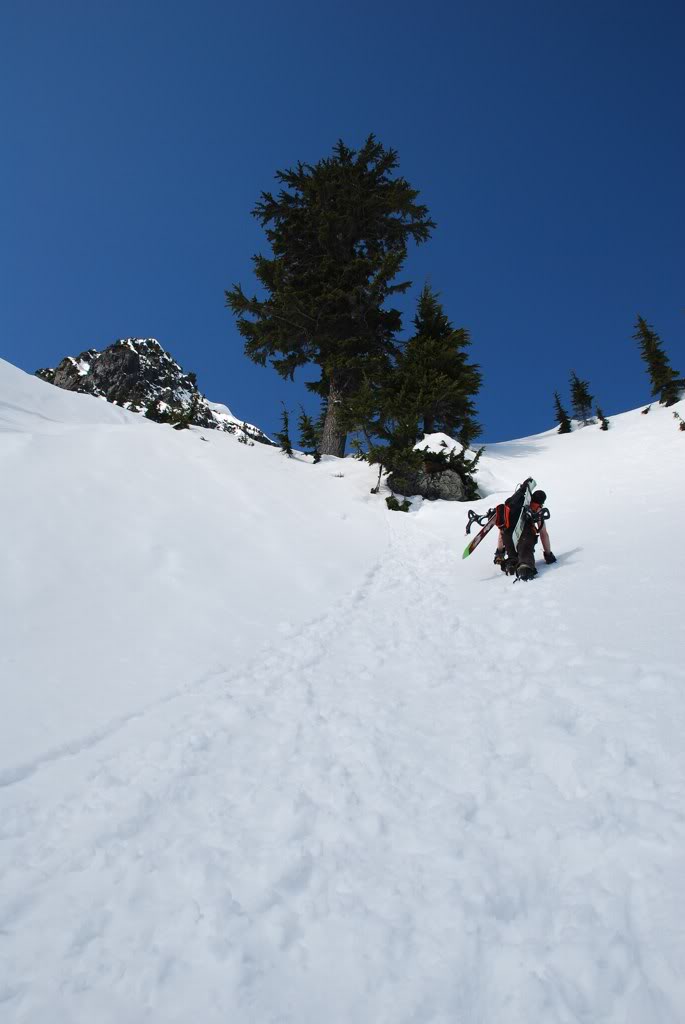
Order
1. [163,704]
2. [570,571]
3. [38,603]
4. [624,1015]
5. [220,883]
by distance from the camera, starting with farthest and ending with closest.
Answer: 1. [570,571]
2. [38,603]
3. [163,704]
4. [220,883]
5. [624,1015]

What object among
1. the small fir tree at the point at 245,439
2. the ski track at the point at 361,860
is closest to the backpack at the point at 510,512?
the ski track at the point at 361,860

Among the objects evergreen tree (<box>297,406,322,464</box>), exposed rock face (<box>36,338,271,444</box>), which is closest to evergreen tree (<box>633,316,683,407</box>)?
evergreen tree (<box>297,406,322,464</box>)

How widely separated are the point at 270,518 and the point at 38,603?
4.91 meters

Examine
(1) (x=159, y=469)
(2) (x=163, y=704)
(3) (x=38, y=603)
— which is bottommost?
(2) (x=163, y=704)

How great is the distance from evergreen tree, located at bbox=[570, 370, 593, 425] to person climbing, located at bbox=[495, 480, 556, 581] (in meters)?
43.8

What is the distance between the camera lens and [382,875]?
6.35 ft

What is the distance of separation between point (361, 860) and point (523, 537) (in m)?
5.71

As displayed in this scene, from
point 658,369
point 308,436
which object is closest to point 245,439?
point 308,436

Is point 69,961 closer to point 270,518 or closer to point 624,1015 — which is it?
point 624,1015

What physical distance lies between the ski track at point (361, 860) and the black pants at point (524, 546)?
3.11 metres

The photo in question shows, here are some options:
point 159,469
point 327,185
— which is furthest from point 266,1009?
point 327,185

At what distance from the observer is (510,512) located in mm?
Answer: 7211

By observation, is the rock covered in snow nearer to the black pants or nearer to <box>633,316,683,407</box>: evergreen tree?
the black pants

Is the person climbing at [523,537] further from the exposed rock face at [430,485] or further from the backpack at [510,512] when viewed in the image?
the exposed rock face at [430,485]
